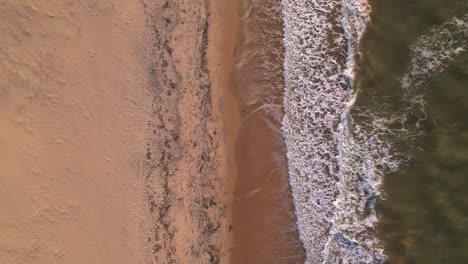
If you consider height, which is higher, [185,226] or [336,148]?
[336,148]

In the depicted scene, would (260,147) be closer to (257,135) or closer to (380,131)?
(257,135)

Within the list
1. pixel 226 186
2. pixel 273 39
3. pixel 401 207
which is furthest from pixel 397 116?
pixel 226 186

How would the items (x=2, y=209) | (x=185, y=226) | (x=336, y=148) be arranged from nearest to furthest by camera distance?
(x=2, y=209)
(x=185, y=226)
(x=336, y=148)

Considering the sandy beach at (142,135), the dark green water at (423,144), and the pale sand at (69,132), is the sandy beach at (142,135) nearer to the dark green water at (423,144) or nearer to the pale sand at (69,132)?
the pale sand at (69,132)

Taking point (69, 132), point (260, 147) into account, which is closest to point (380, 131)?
point (260, 147)

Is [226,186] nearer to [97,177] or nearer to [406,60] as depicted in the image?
[97,177]

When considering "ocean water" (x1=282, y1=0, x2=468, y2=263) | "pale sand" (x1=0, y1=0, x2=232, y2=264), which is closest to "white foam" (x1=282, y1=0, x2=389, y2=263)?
"ocean water" (x1=282, y1=0, x2=468, y2=263)
